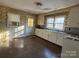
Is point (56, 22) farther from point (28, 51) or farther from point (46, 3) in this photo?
point (28, 51)

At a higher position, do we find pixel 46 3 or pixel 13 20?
pixel 46 3

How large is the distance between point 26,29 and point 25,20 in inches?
32.0

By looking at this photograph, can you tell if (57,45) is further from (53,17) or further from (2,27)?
(2,27)

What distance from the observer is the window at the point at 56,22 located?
16.4 feet

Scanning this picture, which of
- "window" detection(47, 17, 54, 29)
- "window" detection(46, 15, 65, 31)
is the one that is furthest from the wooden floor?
"window" detection(47, 17, 54, 29)

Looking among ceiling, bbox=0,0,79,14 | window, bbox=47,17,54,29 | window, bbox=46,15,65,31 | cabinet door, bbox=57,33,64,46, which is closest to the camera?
ceiling, bbox=0,0,79,14

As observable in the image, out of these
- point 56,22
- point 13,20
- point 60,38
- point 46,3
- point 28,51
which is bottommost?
point 28,51

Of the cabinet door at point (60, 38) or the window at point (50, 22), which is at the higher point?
the window at point (50, 22)

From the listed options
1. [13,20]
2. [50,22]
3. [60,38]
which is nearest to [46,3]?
[60,38]

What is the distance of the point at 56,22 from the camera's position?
5559 millimetres

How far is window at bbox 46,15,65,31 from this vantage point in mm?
4998

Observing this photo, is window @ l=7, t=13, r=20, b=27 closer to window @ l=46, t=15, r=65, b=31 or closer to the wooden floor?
the wooden floor

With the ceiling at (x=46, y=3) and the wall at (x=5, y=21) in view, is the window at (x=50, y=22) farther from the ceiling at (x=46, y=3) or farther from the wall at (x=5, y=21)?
the wall at (x=5, y=21)

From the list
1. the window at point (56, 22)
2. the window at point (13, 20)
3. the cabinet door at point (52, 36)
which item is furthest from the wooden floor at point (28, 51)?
the window at point (13, 20)
